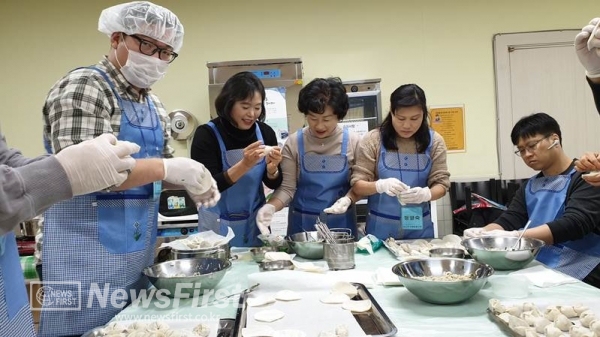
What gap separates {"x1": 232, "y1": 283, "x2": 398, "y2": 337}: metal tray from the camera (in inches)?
43.0

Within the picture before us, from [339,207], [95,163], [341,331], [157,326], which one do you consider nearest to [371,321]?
[341,331]

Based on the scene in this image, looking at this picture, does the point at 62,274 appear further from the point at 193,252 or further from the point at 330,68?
the point at 330,68

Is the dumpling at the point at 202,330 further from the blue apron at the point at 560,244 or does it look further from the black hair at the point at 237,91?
the blue apron at the point at 560,244

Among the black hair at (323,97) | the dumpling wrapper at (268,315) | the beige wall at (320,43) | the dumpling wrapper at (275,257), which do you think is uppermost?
the beige wall at (320,43)

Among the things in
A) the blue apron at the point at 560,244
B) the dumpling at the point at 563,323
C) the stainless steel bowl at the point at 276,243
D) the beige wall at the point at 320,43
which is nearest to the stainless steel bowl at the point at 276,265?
the stainless steel bowl at the point at 276,243

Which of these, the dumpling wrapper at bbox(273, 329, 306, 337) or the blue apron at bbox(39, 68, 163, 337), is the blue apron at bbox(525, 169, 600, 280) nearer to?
the dumpling wrapper at bbox(273, 329, 306, 337)

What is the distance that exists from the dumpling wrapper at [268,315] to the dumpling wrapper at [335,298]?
15 centimetres

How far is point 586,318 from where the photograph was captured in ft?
3.54

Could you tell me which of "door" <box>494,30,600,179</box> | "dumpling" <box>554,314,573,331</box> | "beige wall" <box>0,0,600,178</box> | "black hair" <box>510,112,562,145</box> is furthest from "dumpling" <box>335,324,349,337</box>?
"door" <box>494,30,600,179</box>

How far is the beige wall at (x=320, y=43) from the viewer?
13.2 ft

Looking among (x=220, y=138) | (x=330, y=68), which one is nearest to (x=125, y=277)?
(x=220, y=138)

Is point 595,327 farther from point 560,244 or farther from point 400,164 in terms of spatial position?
point 400,164

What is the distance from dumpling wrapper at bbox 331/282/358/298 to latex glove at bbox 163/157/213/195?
0.57 meters

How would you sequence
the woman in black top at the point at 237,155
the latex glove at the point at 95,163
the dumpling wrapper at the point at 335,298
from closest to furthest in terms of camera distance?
the latex glove at the point at 95,163
the dumpling wrapper at the point at 335,298
the woman in black top at the point at 237,155
